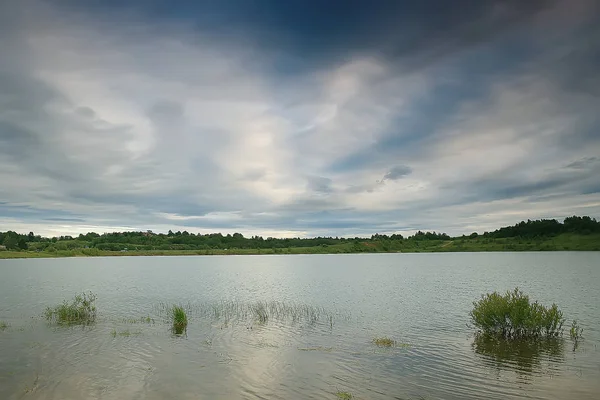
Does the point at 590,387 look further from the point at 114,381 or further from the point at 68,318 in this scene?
the point at 68,318

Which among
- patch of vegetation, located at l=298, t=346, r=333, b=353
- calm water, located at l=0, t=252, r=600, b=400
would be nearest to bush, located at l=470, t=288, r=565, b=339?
calm water, located at l=0, t=252, r=600, b=400

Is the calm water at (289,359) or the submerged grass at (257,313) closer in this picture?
the calm water at (289,359)

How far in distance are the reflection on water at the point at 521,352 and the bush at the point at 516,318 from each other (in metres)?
0.46

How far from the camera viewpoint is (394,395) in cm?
1592

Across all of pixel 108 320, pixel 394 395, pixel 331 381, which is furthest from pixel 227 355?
pixel 108 320

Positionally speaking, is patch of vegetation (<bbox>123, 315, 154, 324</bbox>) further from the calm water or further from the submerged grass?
the submerged grass

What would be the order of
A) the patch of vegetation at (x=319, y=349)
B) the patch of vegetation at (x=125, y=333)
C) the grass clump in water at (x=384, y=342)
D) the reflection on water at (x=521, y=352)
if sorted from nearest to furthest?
the reflection on water at (x=521, y=352) → the patch of vegetation at (x=319, y=349) → the grass clump in water at (x=384, y=342) → the patch of vegetation at (x=125, y=333)

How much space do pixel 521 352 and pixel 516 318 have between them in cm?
244

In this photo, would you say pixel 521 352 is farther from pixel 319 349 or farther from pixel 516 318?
pixel 319 349

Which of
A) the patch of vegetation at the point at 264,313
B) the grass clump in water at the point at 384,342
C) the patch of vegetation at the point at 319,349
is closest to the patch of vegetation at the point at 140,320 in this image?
the patch of vegetation at the point at 264,313

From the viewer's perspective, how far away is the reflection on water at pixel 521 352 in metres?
20.0

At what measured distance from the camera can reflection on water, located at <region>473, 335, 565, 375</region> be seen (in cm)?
1997

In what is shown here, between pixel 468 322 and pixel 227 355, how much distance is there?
19004mm

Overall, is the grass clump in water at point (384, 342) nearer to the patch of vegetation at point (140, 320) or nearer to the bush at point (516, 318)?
the bush at point (516, 318)
